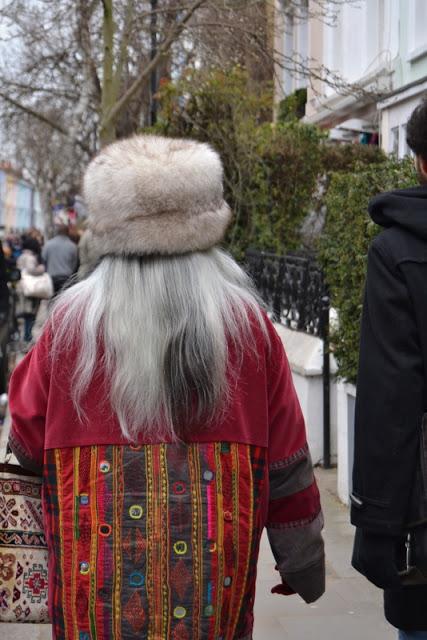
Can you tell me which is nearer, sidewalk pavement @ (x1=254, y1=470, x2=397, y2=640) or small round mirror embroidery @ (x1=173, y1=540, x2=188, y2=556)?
small round mirror embroidery @ (x1=173, y1=540, x2=188, y2=556)

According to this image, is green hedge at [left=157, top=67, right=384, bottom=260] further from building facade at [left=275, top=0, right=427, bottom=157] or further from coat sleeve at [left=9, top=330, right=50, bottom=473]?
coat sleeve at [left=9, top=330, right=50, bottom=473]

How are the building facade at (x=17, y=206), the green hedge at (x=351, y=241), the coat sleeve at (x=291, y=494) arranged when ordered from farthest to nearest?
the building facade at (x=17, y=206) → the green hedge at (x=351, y=241) → the coat sleeve at (x=291, y=494)

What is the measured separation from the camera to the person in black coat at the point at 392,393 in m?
2.59

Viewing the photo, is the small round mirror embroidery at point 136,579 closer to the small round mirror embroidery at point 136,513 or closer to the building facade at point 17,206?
the small round mirror embroidery at point 136,513

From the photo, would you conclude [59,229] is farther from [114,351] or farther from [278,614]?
[114,351]

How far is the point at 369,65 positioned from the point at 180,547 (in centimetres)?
1379

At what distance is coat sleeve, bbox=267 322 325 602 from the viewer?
2760mm

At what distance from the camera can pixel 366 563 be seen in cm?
264

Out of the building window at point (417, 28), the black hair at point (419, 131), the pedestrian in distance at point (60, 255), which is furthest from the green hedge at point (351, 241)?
the pedestrian in distance at point (60, 255)

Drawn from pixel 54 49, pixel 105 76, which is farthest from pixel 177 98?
pixel 54 49

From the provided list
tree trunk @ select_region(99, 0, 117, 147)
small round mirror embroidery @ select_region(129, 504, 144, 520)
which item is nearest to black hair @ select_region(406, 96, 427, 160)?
small round mirror embroidery @ select_region(129, 504, 144, 520)

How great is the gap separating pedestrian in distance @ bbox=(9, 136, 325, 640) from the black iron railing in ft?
13.7

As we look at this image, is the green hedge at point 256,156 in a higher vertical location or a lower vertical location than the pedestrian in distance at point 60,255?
higher

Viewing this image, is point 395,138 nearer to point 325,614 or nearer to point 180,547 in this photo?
point 325,614
